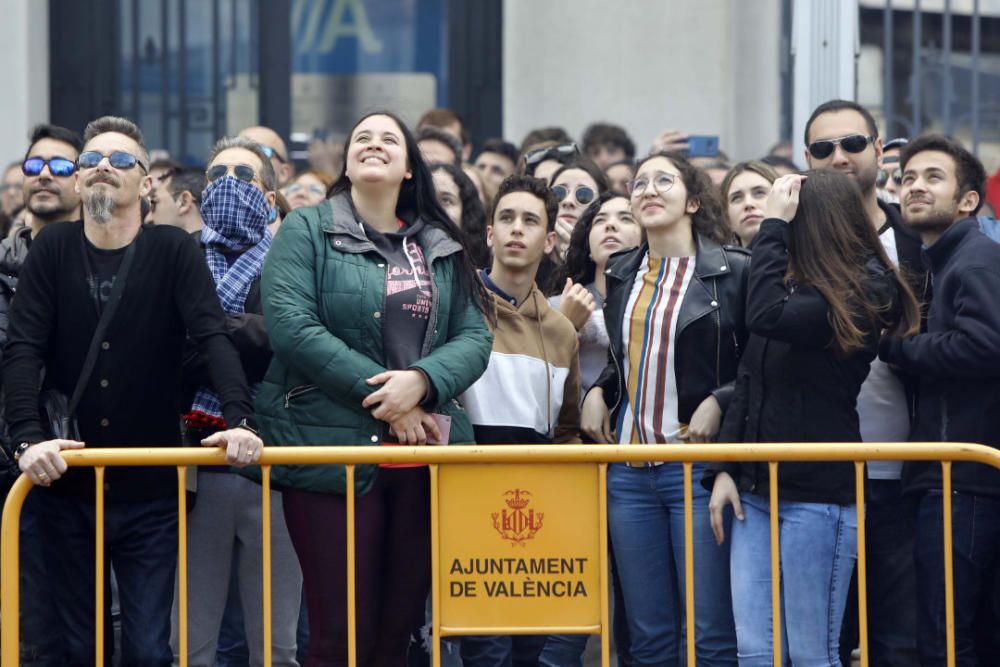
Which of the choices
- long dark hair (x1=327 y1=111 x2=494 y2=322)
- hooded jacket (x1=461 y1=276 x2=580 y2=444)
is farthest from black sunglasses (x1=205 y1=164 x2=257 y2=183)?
hooded jacket (x1=461 y1=276 x2=580 y2=444)

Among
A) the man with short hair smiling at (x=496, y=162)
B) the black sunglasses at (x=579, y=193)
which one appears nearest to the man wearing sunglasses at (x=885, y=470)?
the black sunglasses at (x=579, y=193)

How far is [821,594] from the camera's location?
5035 mm

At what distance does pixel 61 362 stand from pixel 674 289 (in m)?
2.14

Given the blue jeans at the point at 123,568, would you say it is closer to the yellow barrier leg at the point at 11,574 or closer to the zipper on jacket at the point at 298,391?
the yellow barrier leg at the point at 11,574

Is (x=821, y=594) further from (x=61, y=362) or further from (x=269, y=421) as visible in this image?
(x=61, y=362)

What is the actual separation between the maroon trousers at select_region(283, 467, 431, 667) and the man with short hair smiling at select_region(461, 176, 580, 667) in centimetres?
64

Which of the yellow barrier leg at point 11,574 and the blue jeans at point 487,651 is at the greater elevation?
the yellow barrier leg at point 11,574

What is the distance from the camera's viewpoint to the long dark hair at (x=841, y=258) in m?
5.12

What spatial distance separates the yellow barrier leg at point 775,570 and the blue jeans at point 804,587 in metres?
0.05

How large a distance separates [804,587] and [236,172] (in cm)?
262

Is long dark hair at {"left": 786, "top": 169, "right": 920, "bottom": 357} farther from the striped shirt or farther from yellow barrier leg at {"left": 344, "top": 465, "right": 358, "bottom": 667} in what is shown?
yellow barrier leg at {"left": 344, "top": 465, "right": 358, "bottom": 667}

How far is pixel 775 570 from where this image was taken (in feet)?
16.3

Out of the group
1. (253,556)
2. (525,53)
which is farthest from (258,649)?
(525,53)

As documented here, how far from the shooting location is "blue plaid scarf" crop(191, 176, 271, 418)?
562 centimetres
